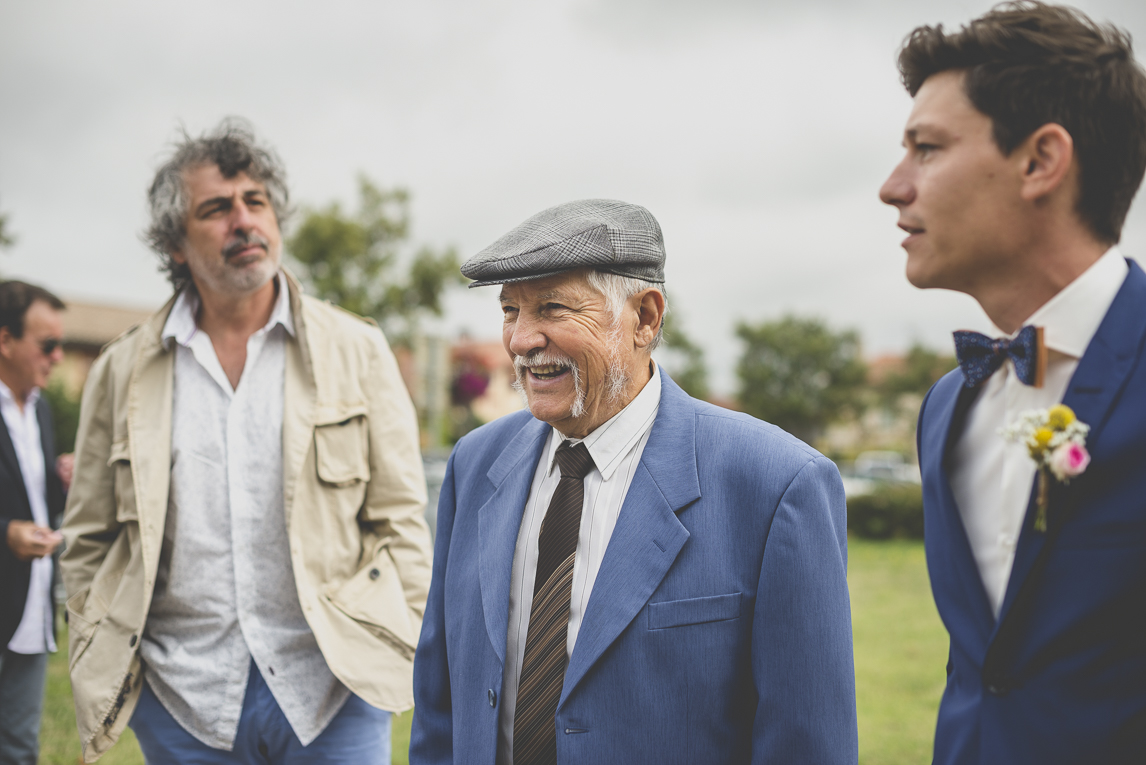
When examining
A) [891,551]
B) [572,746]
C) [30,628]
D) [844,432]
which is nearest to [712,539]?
[572,746]

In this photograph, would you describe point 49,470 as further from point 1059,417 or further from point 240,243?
point 1059,417

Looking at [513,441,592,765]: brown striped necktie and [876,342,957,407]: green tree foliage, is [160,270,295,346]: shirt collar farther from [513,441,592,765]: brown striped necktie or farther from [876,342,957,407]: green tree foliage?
[876,342,957,407]: green tree foliage

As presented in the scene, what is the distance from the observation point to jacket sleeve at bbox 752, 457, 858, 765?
71.8 inches

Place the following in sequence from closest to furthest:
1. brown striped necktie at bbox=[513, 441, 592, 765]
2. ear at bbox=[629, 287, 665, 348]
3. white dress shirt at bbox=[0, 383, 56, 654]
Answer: brown striped necktie at bbox=[513, 441, 592, 765], ear at bbox=[629, 287, 665, 348], white dress shirt at bbox=[0, 383, 56, 654]

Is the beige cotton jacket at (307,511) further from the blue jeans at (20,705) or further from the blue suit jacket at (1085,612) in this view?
the blue suit jacket at (1085,612)

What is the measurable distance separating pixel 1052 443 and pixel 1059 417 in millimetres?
58

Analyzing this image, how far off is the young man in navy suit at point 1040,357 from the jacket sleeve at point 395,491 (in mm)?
1948

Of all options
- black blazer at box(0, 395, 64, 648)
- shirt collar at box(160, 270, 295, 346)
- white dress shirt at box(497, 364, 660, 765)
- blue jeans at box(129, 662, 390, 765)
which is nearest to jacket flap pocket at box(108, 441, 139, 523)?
shirt collar at box(160, 270, 295, 346)

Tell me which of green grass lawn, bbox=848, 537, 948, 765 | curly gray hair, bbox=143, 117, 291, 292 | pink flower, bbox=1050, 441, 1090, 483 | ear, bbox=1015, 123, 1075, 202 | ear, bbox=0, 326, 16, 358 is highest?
curly gray hair, bbox=143, 117, 291, 292

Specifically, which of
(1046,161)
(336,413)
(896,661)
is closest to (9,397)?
(336,413)

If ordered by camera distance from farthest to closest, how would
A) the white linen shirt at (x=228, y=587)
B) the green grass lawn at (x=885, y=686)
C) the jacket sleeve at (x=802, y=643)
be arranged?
the green grass lawn at (x=885, y=686) → the white linen shirt at (x=228, y=587) → the jacket sleeve at (x=802, y=643)

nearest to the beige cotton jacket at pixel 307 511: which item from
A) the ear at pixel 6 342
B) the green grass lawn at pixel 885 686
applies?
the ear at pixel 6 342

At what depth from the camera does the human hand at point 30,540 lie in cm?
369

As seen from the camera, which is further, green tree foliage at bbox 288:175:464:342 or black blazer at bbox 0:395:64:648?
green tree foliage at bbox 288:175:464:342
